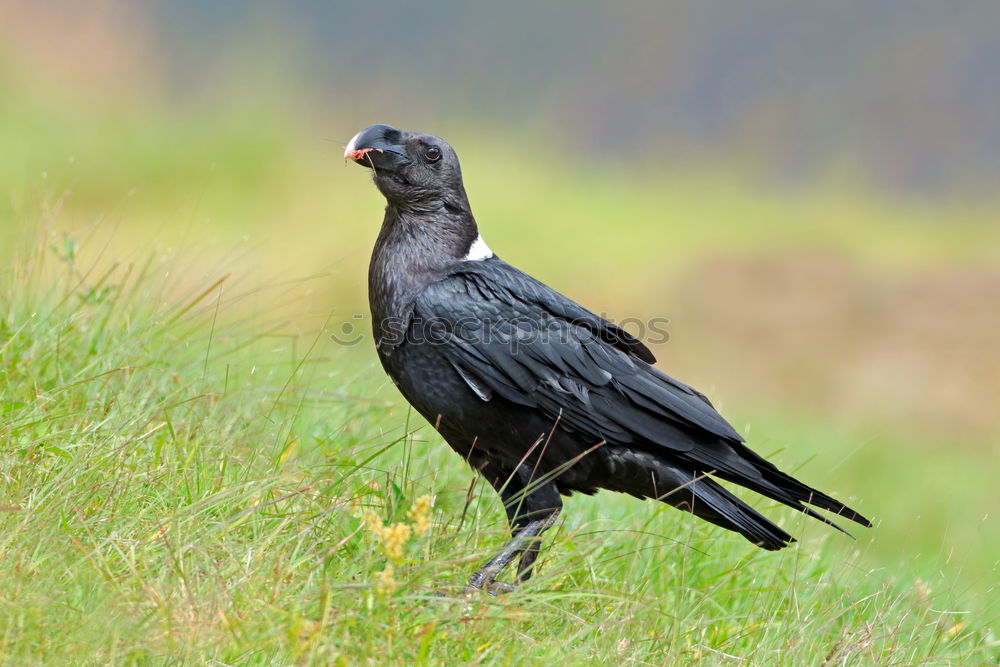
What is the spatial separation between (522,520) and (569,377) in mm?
441

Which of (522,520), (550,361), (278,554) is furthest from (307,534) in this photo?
(550,361)

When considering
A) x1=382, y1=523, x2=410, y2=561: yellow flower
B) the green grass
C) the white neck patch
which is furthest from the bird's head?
x1=382, y1=523, x2=410, y2=561: yellow flower

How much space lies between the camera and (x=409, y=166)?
355 centimetres

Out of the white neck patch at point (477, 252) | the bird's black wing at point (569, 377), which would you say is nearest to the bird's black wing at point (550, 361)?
the bird's black wing at point (569, 377)

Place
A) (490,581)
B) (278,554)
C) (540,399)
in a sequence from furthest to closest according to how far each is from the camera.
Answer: (540,399) → (490,581) → (278,554)

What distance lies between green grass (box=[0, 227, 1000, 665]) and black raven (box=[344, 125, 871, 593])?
171 mm

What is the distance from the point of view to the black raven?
10.5 feet

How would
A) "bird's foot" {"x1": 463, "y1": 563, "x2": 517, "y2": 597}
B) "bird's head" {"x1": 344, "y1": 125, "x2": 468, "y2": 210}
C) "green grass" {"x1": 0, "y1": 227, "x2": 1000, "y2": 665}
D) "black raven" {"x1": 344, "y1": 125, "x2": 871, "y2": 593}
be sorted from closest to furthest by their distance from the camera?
"green grass" {"x1": 0, "y1": 227, "x2": 1000, "y2": 665}
"bird's foot" {"x1": 463, "y1": 563, "x2": 517, "y2": 597}
"black raven" {"x1": 344, "y1": 125, "x2": 871, "y2": 593}
"bird's head" {"x1": 344, "y1": 125, "x2": 468, "y2": 210}

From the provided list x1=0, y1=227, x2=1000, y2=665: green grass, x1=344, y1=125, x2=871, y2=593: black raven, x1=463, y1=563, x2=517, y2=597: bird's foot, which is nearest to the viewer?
x1=0, y1=227, x2=1000, y2=665: green grass

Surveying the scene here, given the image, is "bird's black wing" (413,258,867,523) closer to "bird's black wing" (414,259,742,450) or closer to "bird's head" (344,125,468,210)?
"bird's black wing" (414,259,742,450)

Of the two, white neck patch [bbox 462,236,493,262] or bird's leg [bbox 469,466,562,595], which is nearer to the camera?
bird's leg [bbox 469,466,562,595]

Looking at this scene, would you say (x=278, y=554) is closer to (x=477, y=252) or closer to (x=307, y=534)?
(x=307, y=534)

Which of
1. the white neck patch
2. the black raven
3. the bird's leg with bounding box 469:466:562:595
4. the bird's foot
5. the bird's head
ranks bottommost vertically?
the bird's foot

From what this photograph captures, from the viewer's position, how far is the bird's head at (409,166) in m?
3.51
